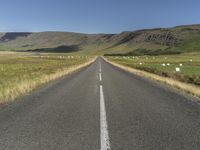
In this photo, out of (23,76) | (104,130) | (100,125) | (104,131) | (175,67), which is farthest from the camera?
(175,67)

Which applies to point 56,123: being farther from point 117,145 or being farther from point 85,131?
point 117,145

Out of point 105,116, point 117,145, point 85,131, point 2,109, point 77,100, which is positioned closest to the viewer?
point 117,145

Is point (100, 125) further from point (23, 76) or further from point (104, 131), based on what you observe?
point (23, 76)

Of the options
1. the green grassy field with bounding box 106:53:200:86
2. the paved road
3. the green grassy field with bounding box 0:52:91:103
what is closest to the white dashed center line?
the paved road

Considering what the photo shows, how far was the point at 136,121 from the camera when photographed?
984cm

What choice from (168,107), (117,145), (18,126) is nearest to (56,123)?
(18,126)

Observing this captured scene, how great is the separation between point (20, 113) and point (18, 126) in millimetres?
2075

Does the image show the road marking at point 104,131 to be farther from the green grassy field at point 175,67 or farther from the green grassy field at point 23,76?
the green grassy field at point 175,67

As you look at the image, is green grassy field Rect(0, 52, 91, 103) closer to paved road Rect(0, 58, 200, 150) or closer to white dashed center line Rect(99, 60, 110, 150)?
paved road Rect(0, 58, 200, 150)

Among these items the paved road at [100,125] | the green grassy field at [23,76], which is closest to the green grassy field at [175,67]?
the green grassy field at [23,76]

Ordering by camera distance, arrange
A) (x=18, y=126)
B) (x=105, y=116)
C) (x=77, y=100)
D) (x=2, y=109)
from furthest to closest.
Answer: (x=77, y=100) < (x=2, y=109) < (x=105, y=116) < (x=18, y=126)

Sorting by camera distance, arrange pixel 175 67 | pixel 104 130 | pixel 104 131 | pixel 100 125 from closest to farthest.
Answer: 1. pixel 104 131
2. pixel 104 130
3. pixel 100 125
4. pixel 175 67

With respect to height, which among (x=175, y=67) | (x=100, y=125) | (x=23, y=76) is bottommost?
(x=175, y=67)

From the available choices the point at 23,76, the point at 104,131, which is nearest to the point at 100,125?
the point at 104,131
